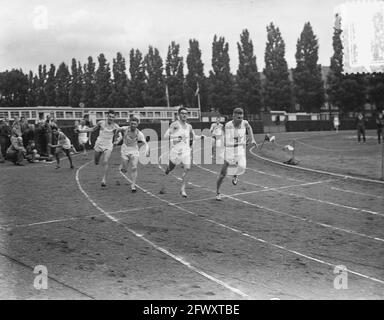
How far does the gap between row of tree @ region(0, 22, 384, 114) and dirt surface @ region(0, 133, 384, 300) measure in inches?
2198

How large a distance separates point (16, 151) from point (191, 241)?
1365 cm

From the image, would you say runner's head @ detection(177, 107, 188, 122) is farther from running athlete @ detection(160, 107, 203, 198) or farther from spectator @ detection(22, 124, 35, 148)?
spectator @ detection(22, 124, 35, 148)

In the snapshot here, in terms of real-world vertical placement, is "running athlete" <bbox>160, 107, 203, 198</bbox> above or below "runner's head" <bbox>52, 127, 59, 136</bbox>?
below

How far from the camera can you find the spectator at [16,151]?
61.0 ft

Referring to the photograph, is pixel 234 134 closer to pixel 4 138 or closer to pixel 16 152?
pixel 16 152

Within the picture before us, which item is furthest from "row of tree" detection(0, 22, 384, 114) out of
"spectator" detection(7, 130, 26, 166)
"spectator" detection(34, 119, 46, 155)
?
"spectator" detection(7, 130, 26, 166)

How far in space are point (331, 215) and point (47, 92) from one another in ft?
275

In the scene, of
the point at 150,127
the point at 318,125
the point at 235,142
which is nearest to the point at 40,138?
the point at 235,142

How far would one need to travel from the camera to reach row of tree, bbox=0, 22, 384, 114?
67688 mm

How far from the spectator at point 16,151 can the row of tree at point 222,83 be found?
49.5 meters

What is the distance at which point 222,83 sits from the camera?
73.0 meters
